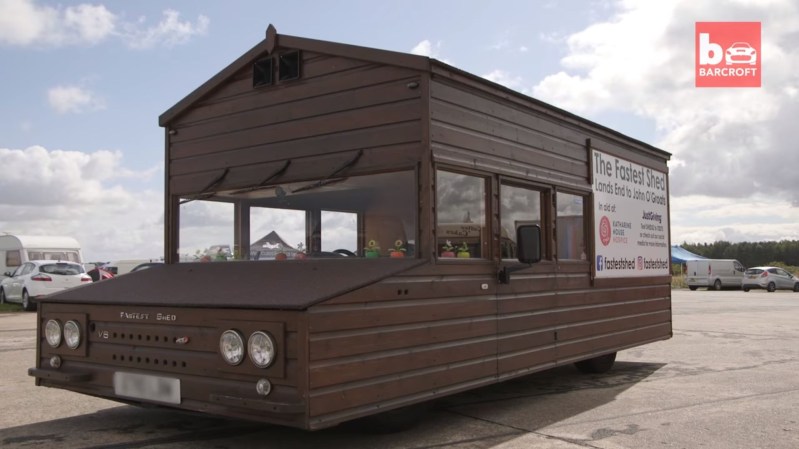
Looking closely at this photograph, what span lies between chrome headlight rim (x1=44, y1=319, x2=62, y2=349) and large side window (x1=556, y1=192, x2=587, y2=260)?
4.25m

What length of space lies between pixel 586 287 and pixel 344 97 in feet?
10.7

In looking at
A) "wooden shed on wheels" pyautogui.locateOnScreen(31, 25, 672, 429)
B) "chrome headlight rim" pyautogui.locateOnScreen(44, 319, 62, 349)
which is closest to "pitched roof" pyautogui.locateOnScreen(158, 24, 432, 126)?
"wooden shed on wheels" pyautogui.locateOnScreen(31, 25, 672, 429)

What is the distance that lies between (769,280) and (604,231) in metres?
31.7

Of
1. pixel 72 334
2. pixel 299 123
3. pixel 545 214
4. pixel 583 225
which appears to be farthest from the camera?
pixel 583 225

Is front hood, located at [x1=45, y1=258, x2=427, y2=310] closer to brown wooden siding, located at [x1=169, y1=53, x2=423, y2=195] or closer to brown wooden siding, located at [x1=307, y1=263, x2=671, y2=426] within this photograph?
brown wooden siding, located at [x1=307, y1=263, x2=671, y2=426]

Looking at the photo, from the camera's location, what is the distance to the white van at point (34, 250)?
2319 centimetres

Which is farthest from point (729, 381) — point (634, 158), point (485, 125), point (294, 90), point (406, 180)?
point (294, 90)

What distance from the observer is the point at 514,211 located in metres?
6.20

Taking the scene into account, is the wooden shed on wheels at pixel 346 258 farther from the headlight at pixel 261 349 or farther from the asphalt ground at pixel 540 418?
the asphalt ground at pixel 540 418

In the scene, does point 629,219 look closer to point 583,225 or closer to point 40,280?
point 583,225

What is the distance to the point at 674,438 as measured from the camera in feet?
17.5

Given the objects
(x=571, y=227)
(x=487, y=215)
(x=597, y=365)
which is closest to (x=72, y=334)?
(x=487, y=215)

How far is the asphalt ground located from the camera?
5.14 metres

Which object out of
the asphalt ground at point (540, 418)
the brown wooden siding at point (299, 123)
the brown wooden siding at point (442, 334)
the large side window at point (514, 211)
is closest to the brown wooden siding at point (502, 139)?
the large side window at point (514, 211)
